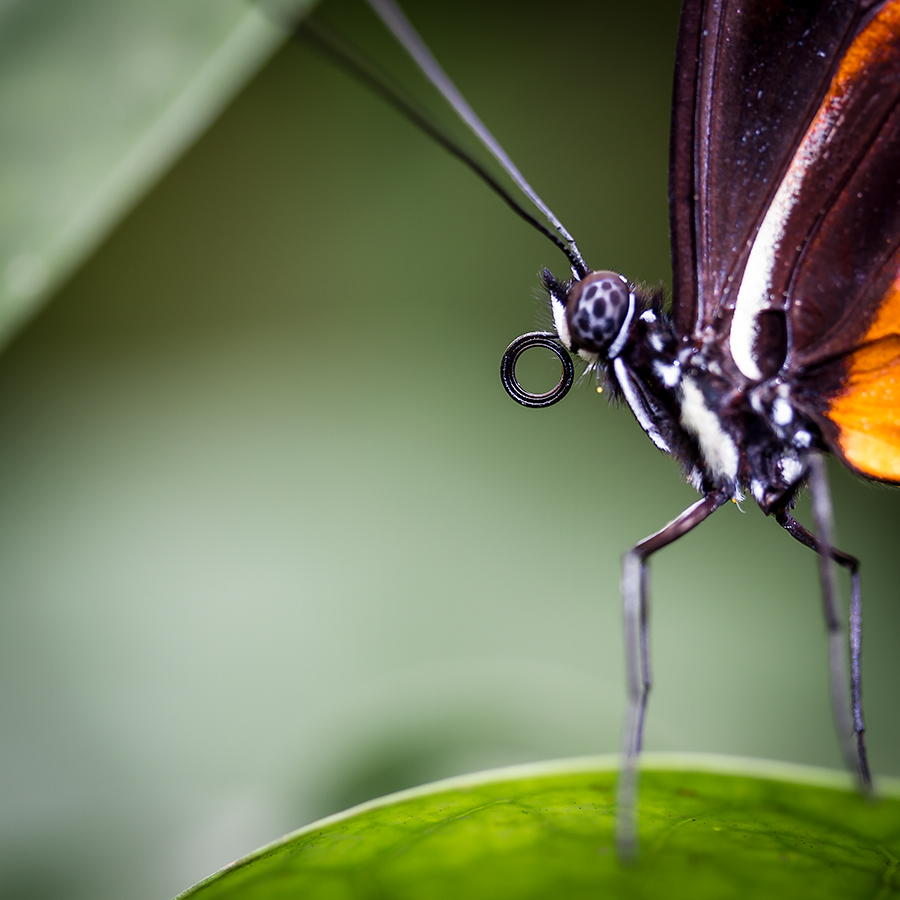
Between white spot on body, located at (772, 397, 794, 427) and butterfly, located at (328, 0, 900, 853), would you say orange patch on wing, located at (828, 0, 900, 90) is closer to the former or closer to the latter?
butterfly, located at (328, 0, 900, 853)

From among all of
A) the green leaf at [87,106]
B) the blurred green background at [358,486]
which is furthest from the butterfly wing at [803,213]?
the blurred green background at [358,486]

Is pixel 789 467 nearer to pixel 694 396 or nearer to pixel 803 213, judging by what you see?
pixel 694 396

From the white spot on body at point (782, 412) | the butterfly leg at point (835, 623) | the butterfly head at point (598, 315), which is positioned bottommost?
the butterfly leg at point (835, 623)

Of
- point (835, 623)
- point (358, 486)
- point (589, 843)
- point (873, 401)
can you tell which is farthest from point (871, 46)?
point (358, 486)

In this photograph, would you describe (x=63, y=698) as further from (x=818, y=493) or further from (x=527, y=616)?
(x=818, y=493)

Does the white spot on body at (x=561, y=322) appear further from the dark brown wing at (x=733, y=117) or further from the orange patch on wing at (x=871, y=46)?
the orange patch on wing at (x=871, y=46)

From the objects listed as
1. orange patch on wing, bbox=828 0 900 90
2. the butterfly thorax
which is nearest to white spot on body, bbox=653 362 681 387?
the butterfly thorax
